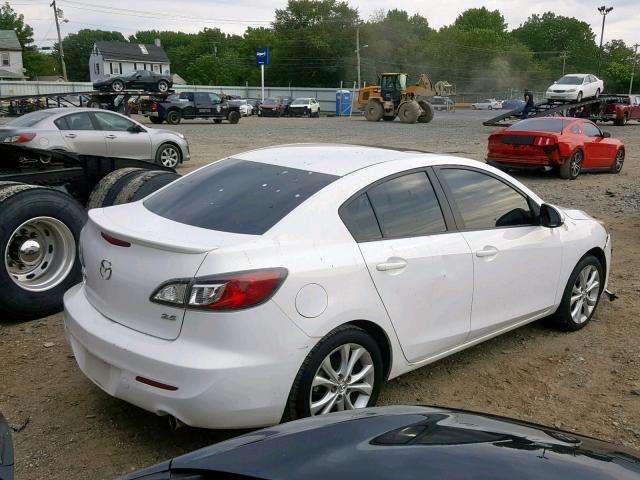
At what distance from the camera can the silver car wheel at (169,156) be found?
14445 mm

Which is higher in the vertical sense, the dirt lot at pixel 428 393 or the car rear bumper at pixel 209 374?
the car rear bumper at pixel 209 374

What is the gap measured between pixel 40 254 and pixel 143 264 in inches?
99.9

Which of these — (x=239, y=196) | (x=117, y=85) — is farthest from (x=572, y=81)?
(x=239, y=196)

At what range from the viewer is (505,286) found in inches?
166

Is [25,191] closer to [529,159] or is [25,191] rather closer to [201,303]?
[201,303]

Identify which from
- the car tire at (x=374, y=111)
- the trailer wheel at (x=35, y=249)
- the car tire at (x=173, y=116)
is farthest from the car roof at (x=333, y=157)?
the car tire at (x=374, y=111)

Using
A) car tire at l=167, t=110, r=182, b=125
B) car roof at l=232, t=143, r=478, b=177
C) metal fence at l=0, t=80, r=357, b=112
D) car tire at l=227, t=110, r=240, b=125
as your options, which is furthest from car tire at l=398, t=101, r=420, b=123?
car roof at l=232, t=143, r=478, b=177

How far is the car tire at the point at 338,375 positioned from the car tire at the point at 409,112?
33.7m

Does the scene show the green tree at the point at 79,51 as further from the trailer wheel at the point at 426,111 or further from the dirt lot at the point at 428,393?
the dirt lot at the point at 428,393

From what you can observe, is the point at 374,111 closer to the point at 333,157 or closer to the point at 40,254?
the point at 40,254

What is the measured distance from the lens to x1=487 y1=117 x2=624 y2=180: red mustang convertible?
44.5 feet

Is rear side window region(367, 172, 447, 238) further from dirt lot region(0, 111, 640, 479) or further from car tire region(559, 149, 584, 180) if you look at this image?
car tire region(559, 149, 584, 180)

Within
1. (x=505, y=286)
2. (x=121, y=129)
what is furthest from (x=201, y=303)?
(x=121, y=129)

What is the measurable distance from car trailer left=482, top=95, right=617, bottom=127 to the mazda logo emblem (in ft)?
85.8
